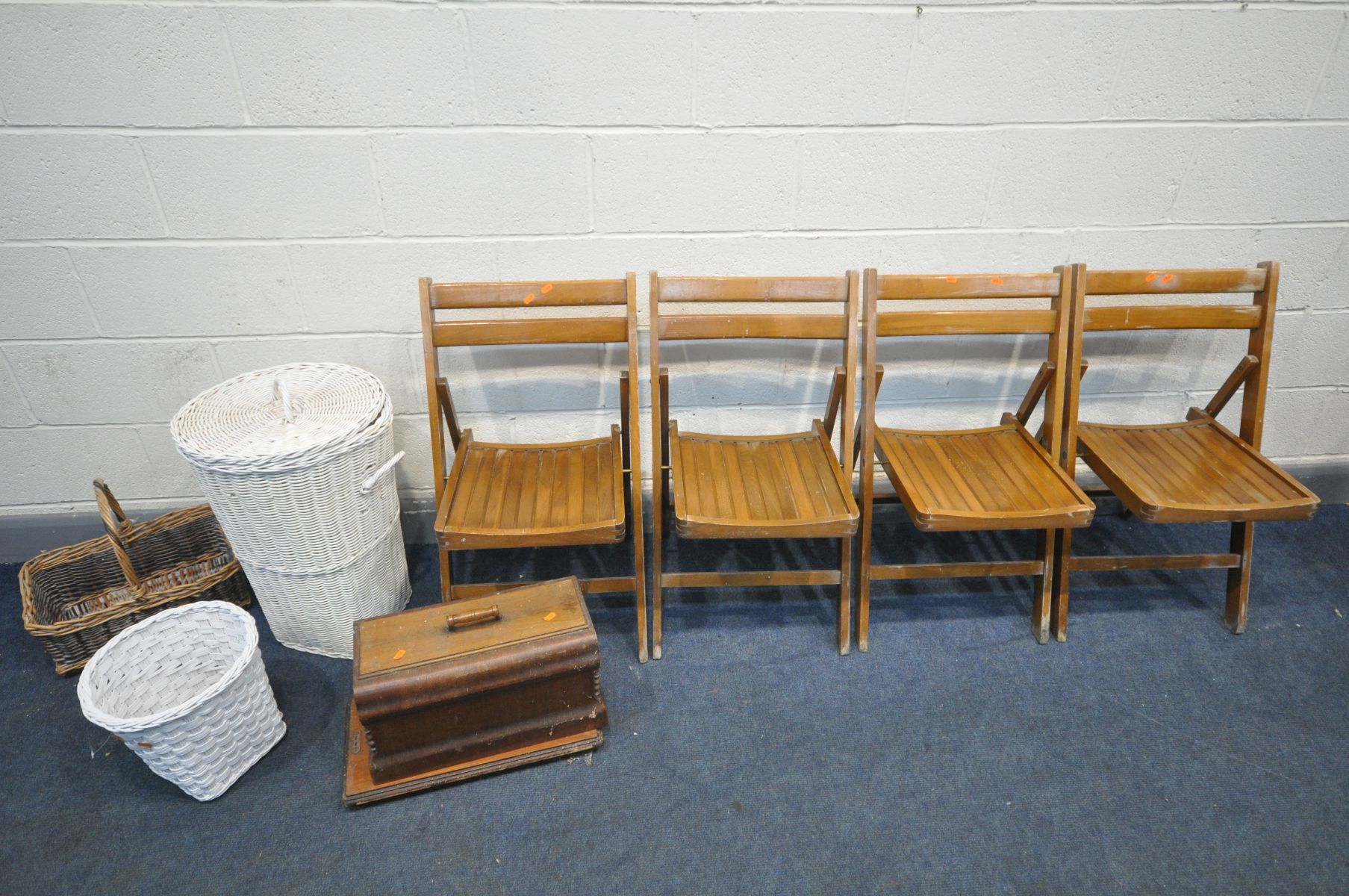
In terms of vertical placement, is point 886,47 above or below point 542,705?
above

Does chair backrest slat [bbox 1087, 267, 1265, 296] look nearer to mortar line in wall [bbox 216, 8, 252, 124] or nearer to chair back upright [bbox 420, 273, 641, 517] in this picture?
chair back upright [bbox 420, 273, 641, 517]

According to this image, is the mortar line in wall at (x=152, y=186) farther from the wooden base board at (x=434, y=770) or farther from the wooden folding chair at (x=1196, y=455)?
the wooden folding chair at (x=1196, y=455)

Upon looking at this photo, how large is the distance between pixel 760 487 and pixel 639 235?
720 millimetres

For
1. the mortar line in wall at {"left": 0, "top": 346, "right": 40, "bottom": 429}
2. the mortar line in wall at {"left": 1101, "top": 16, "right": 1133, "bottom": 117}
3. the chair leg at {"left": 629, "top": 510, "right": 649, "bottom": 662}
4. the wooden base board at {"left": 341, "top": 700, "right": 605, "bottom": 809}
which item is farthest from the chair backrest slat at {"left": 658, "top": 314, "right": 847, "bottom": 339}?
the mortar line in wall at {"left": 0, "top": 346, "right": 40, "bottom": 429}

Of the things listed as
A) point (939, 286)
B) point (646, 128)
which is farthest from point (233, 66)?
point (939, 286)

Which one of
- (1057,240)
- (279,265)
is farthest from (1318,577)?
(279,265)

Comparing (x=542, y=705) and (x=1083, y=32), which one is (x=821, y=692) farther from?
(x=1083, y=32)

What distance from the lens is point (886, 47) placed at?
71.6 inches

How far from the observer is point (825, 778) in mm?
1655

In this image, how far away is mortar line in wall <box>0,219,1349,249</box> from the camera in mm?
1905

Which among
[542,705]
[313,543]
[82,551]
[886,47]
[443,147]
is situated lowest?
[542,705]

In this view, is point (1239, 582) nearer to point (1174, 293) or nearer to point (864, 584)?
point (1174, 293)

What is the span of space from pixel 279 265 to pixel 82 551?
38.4 inches

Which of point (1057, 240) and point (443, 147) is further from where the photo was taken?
point (1057, 240)
